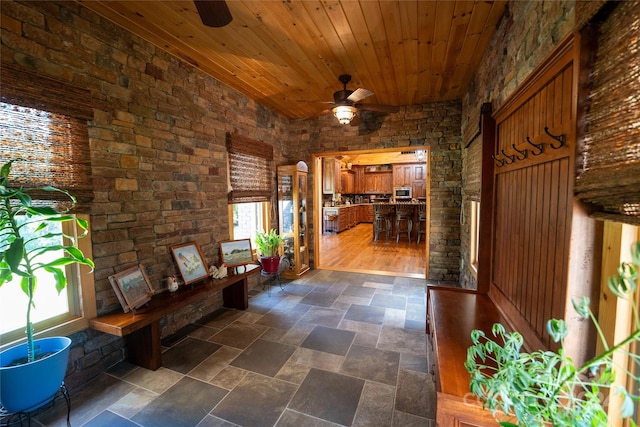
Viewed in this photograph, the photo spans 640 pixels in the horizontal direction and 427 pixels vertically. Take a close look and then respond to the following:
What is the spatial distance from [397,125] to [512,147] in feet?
8.97

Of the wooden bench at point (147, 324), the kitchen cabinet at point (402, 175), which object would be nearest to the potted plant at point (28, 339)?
the wooden bench at point (147, 324)

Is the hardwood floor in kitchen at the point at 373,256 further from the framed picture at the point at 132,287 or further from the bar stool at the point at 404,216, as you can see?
the framed picture at the point at 132,287

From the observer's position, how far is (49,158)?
176 cm

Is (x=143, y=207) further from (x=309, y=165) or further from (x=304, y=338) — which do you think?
(x=309, y=165)

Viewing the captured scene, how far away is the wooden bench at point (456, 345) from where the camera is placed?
3.69 feet

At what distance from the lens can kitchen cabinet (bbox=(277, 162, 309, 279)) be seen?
14.4ft

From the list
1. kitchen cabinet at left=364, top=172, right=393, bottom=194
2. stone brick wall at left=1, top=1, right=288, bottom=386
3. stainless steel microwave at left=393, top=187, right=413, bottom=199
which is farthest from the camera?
kitchen cabinet at left=364, top=172, right=393, bottom=194

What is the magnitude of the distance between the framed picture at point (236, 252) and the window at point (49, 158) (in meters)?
1.37

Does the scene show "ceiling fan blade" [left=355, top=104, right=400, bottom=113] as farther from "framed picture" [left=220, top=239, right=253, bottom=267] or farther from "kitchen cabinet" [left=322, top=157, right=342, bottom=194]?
"kitchen cabinet" [left=322, top=157, right=342, bottom=194]

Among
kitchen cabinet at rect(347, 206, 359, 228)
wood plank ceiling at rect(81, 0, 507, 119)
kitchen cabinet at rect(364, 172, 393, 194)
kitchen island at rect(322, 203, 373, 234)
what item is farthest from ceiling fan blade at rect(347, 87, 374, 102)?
kitchen cabinet at rect(364, 172, 393, 194)

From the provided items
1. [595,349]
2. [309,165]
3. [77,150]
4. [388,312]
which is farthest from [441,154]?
[77,150]

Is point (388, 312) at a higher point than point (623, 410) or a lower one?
lower

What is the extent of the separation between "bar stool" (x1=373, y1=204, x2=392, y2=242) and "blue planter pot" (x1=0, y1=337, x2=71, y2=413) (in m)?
6.67

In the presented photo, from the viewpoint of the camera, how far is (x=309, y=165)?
4.77 metres
